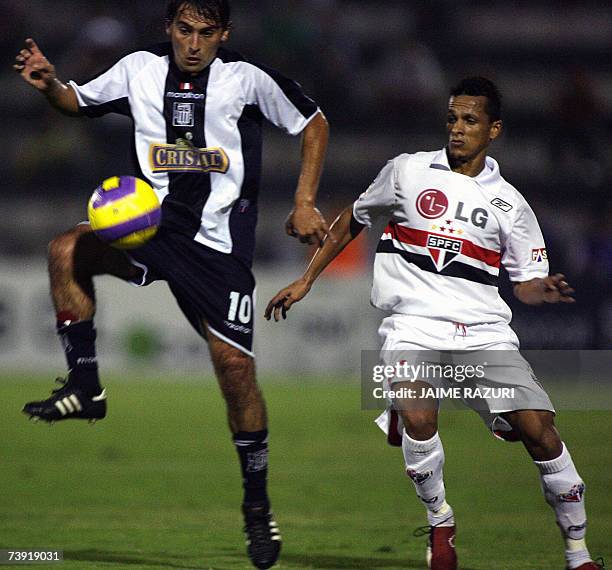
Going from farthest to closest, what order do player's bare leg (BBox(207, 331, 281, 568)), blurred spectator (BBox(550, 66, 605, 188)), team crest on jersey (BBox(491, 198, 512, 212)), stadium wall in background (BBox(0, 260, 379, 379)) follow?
1. blurred spectator (BBox(550, 66, 605, 188))
2. stadium wall in background (BBox(0, 260, 379, 379))
3. player's bare leg (BBox(207, 331, 281, 568))
4. team crest on jersey (BBox(491, 198, 512, 212))

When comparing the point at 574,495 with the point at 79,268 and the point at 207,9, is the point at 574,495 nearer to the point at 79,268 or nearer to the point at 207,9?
the point at 79,268

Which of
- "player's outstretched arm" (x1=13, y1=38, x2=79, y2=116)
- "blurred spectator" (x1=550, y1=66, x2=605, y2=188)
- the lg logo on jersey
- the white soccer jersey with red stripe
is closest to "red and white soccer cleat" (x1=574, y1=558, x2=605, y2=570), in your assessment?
the white soccer jersey with red stripe

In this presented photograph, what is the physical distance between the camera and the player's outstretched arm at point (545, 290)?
587 centimetres

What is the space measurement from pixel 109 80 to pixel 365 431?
636 cm

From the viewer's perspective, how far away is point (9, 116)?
59.1 ft

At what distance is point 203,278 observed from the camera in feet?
20.6

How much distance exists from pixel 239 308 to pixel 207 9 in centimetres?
143

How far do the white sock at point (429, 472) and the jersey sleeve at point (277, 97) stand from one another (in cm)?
161

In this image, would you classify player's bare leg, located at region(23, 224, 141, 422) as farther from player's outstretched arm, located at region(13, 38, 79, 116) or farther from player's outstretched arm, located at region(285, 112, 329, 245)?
player's outstretched arm, located at region(285, 112, 329, 245)

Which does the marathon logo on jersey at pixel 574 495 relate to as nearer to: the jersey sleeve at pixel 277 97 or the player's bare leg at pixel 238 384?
the player's bare leg at pixel 238 384

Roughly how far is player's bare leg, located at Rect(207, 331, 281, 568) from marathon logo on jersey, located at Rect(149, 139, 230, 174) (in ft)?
2.64

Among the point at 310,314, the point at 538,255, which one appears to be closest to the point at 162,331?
the point at 310,314

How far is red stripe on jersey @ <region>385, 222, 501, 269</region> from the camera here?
5965mm

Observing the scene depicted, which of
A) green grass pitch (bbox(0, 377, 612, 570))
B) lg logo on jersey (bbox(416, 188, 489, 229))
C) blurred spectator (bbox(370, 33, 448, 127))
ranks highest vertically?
blurred spectator (bbox(370, 33, 448, 127))
